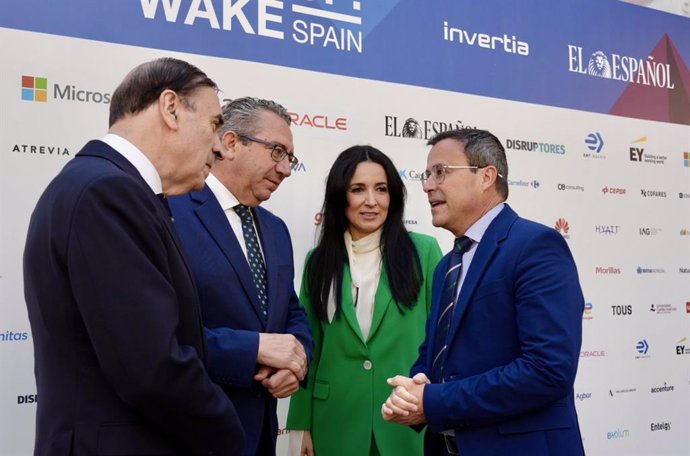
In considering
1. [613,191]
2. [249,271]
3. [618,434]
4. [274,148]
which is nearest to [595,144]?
[613,191]

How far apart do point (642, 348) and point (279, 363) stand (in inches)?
134

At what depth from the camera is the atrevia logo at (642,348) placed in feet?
15.3

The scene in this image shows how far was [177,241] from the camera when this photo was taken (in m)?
1.47

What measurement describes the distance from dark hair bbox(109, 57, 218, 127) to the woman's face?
140 cm

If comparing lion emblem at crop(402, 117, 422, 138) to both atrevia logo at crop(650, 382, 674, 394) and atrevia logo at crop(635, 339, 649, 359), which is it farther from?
atrevia logo at crop(650, 382, 674, 394)

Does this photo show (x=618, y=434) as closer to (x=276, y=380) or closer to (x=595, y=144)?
(x=595, y=144)

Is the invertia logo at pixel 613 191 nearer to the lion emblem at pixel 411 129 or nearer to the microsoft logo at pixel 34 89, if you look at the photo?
the lion emblem at pixel 411 129

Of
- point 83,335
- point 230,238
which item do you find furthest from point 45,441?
point 230,238

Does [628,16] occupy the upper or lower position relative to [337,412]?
upper

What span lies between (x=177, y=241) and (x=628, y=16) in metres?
4.38

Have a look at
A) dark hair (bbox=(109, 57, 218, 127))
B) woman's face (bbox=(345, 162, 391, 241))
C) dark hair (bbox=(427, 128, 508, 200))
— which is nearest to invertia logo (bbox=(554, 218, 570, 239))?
woman's face (bbox=(345, 162, 391, 241))

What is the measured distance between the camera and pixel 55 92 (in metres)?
2.81

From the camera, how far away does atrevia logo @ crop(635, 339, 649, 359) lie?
184 inches

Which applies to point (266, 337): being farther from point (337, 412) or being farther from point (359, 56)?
point (359, 56)
